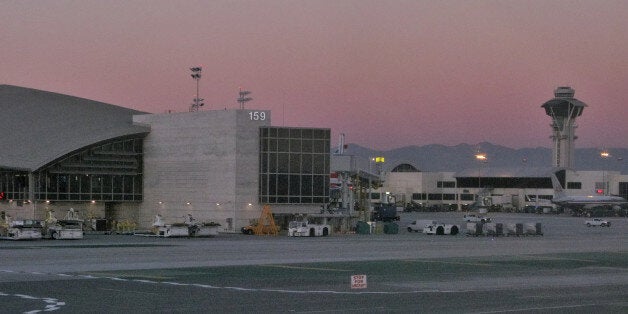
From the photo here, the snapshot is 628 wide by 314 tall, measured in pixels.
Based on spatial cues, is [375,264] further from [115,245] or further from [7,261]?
[115,245]

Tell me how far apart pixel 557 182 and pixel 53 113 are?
11137cm

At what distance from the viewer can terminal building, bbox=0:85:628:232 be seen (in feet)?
322

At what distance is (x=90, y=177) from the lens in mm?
103938

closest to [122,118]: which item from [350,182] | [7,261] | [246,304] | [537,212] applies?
[350,182]

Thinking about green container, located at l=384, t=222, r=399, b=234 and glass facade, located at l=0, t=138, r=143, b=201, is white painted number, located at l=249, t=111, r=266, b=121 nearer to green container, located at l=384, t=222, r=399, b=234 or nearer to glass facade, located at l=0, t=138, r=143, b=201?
glass facade, located at l=0, t=138, r=143, b=201

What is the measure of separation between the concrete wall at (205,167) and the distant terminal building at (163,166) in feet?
0.34

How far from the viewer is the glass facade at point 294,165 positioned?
9881cm

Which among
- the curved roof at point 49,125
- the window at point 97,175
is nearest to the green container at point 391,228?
the window at point 97,175

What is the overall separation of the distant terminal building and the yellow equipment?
222cm

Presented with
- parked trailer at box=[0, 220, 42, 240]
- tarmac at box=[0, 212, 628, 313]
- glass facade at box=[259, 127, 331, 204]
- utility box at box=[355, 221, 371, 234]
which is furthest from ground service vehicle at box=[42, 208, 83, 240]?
utility box at box=[355, 221, 371, 234]

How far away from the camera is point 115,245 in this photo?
70250mm

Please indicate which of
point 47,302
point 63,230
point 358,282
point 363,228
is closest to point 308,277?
point 358,282

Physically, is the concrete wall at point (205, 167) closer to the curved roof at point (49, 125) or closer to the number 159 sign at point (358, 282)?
the curved roof at point (49, 125)

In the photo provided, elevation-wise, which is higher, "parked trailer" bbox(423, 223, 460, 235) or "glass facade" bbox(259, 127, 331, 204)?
"glass facade" bbox(259, 127, 331, 204)
